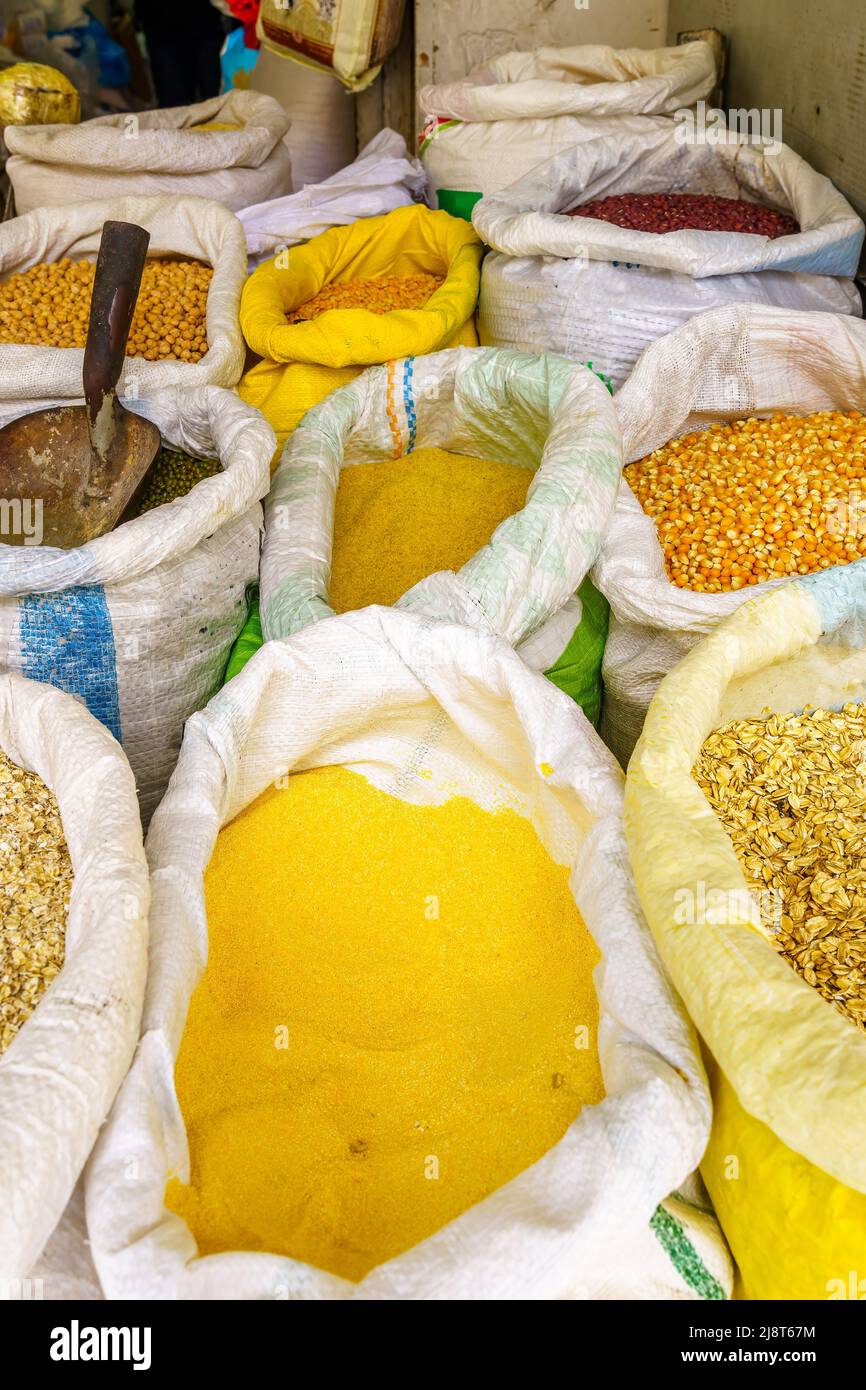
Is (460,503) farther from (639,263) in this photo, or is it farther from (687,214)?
(687,214)

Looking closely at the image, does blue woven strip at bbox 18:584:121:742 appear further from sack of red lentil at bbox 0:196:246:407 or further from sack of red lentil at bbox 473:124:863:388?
sack of red lentil at bbox 473:124:863:388

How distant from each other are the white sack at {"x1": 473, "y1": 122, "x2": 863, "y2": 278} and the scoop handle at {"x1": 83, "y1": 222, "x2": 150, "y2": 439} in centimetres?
71

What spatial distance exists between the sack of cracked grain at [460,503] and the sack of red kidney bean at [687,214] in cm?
52

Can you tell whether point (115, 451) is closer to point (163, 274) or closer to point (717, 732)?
point (163, 274)

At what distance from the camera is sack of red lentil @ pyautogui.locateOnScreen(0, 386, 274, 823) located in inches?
53.8

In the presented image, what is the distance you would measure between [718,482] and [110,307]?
36.2 inches

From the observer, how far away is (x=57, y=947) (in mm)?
1024

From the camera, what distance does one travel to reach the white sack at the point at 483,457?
143cm

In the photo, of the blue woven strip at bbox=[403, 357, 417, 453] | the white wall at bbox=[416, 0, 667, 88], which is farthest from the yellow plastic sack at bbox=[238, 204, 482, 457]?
the white wall at bbox=[416, 0, 667, 88]

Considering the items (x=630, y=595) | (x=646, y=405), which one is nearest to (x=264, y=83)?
(x=646, y=405)

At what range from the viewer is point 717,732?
127 centimetres

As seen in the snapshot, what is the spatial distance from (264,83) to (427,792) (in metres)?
2.85

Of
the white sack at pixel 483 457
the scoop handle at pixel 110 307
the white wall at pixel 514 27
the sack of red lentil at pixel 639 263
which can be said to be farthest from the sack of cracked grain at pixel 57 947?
the white wall at pixel 514 27

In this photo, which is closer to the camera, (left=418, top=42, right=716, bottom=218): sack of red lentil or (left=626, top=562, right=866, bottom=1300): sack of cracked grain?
(left=626, top=562, right=866, bottom=1300): sack of cracked grain
